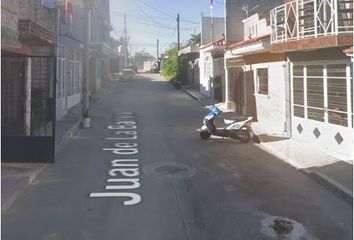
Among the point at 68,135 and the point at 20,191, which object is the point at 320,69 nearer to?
the point at 68,135

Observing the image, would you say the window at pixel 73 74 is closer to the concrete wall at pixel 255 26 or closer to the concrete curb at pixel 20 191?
the concrete wall at pixel 255 26

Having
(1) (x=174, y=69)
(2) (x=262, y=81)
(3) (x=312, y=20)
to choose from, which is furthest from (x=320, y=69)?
(1) (x=174, y=69)

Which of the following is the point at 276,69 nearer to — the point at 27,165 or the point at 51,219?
the point at 27,165

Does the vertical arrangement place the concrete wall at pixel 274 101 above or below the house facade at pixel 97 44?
below

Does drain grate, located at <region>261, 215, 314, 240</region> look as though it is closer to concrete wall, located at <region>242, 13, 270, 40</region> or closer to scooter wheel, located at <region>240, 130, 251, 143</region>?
scooter wheel, located at <region>240, 130, 251, 143</region>

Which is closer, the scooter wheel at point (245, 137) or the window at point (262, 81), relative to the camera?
the scooter wheel at point (245, 137)

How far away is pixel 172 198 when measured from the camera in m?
7.61

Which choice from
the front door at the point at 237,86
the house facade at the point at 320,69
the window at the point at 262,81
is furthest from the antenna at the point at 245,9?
the house facade at the point at 320,69

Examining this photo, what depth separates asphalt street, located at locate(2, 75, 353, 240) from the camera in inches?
239

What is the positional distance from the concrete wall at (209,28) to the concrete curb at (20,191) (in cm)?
2515

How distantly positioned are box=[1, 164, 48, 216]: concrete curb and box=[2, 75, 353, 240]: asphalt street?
86 millimetres

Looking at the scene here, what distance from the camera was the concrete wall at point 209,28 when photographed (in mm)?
33281

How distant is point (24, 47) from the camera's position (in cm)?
1077

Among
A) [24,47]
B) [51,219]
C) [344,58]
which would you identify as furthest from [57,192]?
[344,58]
